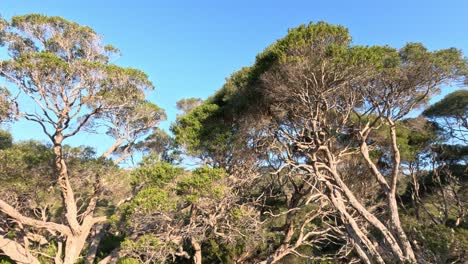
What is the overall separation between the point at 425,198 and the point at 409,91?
1260cm

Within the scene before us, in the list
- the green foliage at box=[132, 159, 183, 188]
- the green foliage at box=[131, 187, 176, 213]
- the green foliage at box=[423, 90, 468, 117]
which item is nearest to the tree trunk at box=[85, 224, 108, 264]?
the green foliage at box=[132, 159, 183, 188]

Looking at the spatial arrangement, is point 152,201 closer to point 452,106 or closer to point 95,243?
point 95,243

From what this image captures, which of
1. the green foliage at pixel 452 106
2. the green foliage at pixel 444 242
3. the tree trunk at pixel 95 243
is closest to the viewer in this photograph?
the green foliage at pixel 444 242

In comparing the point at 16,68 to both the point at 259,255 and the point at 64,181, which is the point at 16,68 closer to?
the point at 64,181

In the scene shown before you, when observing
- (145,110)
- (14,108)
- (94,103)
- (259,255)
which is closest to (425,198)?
(259,255)

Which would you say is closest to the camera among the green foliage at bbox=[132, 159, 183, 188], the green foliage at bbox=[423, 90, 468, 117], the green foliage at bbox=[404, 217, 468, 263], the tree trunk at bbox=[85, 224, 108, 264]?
the green foliage at bbox=[404, 217, 468, 263]

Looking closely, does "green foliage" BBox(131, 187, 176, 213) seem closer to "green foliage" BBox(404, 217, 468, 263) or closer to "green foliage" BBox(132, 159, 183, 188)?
"green foliage" BBox(132, 159, 183, 188)

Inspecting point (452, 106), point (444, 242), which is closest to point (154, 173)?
point (444, 242)

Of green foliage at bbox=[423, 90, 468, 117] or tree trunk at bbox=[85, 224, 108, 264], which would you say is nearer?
green foliage at bbox=[423, 90, 468, 117]

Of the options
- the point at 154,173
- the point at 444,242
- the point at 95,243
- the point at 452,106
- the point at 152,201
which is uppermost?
the point at 452,106

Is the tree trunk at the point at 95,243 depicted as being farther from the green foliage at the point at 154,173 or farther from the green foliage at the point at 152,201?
the green foliage at the point at 152,201

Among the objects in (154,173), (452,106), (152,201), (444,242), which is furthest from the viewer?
(452,106)

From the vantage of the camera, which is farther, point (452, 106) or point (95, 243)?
point (95, 243)

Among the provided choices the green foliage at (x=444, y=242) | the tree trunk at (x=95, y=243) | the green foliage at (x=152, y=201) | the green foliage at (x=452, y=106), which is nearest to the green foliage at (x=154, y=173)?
the green foliage at (x=152, y=201)
